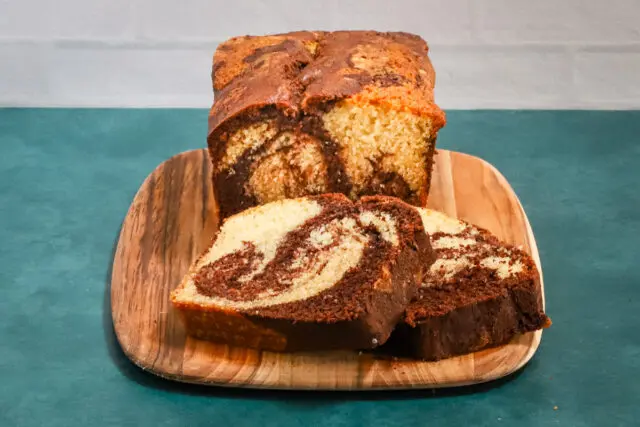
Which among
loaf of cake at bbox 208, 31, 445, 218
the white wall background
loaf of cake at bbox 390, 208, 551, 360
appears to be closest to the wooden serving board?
loaf of cake at bbox 390, 208, 551, 360

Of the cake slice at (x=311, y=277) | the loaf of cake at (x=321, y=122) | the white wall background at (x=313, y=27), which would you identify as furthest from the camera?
the white wall background at (x=313, y=27)

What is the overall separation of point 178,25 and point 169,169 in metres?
1.16

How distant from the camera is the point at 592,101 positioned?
17.5 feet

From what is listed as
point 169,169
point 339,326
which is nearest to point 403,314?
point 339,326

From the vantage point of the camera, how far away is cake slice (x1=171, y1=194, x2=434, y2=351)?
3260mm

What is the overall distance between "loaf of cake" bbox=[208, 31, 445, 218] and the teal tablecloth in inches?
23.5

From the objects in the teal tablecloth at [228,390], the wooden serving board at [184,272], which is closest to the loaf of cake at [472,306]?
the wooden serving board at [184,272]

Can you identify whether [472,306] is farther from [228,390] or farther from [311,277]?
[228,390]

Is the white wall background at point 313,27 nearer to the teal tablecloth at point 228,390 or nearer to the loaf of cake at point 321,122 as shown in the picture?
the teal tablecloth at point 228,390

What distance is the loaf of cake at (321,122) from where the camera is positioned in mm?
3830

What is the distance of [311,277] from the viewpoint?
136 inches

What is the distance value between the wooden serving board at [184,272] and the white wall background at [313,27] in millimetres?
1019

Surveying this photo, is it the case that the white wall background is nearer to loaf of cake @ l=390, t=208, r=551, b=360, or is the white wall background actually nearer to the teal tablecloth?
the teal tablecloth

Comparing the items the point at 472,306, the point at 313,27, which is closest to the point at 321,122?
the point at 472,306
